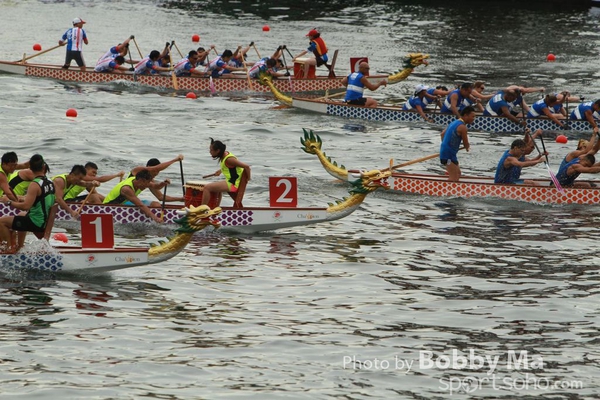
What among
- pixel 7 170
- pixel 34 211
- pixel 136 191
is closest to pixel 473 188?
pixel 136 191

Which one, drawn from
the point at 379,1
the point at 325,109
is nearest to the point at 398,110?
the point at 325,109

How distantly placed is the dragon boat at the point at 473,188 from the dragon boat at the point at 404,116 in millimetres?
6502

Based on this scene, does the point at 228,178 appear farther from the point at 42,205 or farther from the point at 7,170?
the point at 42,205

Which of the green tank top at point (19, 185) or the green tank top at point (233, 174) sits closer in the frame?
the green tank top at point (19, 185)

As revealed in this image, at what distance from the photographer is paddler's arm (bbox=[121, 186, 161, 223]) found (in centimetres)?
1945

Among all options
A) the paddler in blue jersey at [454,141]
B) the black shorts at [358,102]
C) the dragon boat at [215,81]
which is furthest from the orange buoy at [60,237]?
the dragon boat at [215,81]

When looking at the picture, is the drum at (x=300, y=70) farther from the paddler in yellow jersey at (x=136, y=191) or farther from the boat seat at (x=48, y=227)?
the boat seat at (x=48, y=227)

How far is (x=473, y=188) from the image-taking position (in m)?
22.7

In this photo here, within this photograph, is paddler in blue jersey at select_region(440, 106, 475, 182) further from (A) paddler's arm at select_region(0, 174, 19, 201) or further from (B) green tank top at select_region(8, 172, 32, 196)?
(A) paddler's arm at select_region(0, 174, 19, 201)

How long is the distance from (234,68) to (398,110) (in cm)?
691

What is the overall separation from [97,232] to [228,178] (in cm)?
355

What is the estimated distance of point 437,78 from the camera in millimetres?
39219

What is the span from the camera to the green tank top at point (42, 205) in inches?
645

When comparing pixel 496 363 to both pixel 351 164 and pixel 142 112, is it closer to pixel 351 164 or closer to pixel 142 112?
pixel 351 164
